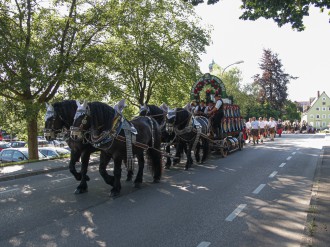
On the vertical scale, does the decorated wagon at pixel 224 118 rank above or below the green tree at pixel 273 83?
below

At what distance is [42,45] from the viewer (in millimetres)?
17797

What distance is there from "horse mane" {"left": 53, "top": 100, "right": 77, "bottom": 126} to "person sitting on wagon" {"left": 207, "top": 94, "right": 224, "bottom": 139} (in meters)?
7.59

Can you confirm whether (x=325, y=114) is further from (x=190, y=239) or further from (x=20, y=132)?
(x=190, y=239)

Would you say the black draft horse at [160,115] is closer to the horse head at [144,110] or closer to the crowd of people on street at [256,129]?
the horse head at [144,110]

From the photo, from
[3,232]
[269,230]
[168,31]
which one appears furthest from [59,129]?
[168,31]

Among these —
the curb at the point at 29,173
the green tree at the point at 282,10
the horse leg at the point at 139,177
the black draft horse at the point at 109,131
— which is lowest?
the curb at the point at 29,173

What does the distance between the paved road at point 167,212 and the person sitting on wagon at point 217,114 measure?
419cm

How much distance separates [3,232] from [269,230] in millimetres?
4129

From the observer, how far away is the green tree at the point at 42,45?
1590 cm

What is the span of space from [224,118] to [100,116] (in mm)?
9550

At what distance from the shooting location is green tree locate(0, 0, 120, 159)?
15898 mm

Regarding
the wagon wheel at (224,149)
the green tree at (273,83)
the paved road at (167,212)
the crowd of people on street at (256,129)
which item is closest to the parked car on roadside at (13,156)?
the paved road at (167,212)

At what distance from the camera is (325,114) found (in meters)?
124

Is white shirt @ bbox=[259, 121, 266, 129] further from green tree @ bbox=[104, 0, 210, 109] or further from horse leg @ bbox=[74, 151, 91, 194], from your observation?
horse leg @ bbox=[74, 151, 91, 194]
